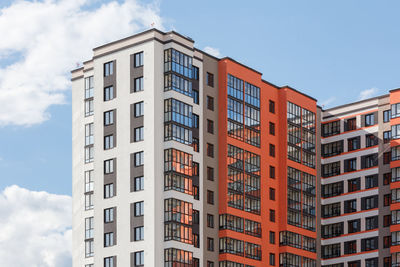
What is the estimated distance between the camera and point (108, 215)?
119 meters

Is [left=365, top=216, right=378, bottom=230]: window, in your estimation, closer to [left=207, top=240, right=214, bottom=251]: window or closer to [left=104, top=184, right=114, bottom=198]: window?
[left=207, top=240, right=214, bottom=251]: window

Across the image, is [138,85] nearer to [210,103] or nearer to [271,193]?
[210,103]

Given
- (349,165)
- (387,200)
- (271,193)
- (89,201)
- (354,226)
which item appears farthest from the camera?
(349,165)

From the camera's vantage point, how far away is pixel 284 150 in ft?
448

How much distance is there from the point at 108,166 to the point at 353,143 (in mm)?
44386

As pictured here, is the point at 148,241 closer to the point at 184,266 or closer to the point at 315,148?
the point at 184,266

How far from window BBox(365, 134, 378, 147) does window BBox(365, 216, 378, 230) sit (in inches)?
431

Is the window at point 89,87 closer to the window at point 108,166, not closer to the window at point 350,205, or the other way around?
the window at point 108,166

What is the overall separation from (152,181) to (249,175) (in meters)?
17.9

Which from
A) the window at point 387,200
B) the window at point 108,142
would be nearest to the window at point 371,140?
the window at point 387,200

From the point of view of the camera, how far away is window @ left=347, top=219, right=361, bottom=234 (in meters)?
145

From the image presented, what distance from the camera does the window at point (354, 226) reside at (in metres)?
145

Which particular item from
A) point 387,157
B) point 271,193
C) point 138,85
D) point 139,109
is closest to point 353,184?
point 387,157

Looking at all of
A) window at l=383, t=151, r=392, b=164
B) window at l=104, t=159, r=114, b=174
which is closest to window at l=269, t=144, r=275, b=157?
window at l=383, t=151, r=392, b=164
